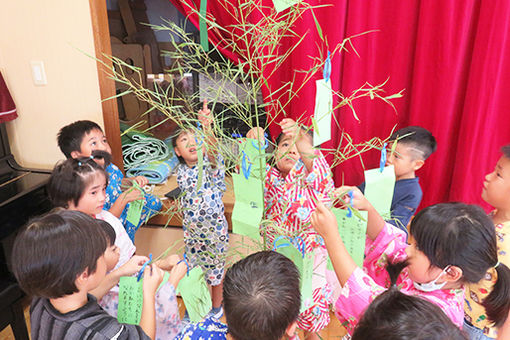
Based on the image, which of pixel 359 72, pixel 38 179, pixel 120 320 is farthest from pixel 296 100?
pixel 38 179

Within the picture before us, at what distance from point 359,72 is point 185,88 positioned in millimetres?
1062

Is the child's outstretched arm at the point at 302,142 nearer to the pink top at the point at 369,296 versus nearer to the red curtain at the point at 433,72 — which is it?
the pink top at the point at 369,296

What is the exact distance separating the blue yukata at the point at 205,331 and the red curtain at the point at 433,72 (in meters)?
1.06

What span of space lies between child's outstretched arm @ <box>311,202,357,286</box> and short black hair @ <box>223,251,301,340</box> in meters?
0.13

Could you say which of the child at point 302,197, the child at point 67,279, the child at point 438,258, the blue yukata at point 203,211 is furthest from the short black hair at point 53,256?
the blue yukata at point 203,211

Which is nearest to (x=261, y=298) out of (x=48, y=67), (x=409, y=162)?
(x=409, y=162)

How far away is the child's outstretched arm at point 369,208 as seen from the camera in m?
1.08

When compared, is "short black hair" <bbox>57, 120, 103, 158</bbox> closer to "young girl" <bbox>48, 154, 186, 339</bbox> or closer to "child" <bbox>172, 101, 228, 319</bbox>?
"young girl" <bbox>48, 154, 186, 339</bbox>

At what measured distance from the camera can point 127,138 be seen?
2174 millimetres

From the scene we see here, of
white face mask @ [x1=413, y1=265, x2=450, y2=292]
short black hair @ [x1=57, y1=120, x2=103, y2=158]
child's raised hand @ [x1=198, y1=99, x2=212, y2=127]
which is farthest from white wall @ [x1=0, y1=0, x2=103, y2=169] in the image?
white face mask @ [x1=413, y1=265, x2=450, y2=292]

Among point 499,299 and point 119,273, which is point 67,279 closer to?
point 119,273

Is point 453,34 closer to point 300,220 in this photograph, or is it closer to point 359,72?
point 359,72

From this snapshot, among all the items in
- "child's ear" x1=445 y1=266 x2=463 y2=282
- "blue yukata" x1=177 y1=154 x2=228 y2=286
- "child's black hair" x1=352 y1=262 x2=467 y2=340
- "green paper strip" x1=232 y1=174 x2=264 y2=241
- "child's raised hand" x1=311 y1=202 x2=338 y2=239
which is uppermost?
"green paper strip" x1=232 y1=174 x2=264 y2=241

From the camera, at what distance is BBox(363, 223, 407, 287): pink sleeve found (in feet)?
3.81
